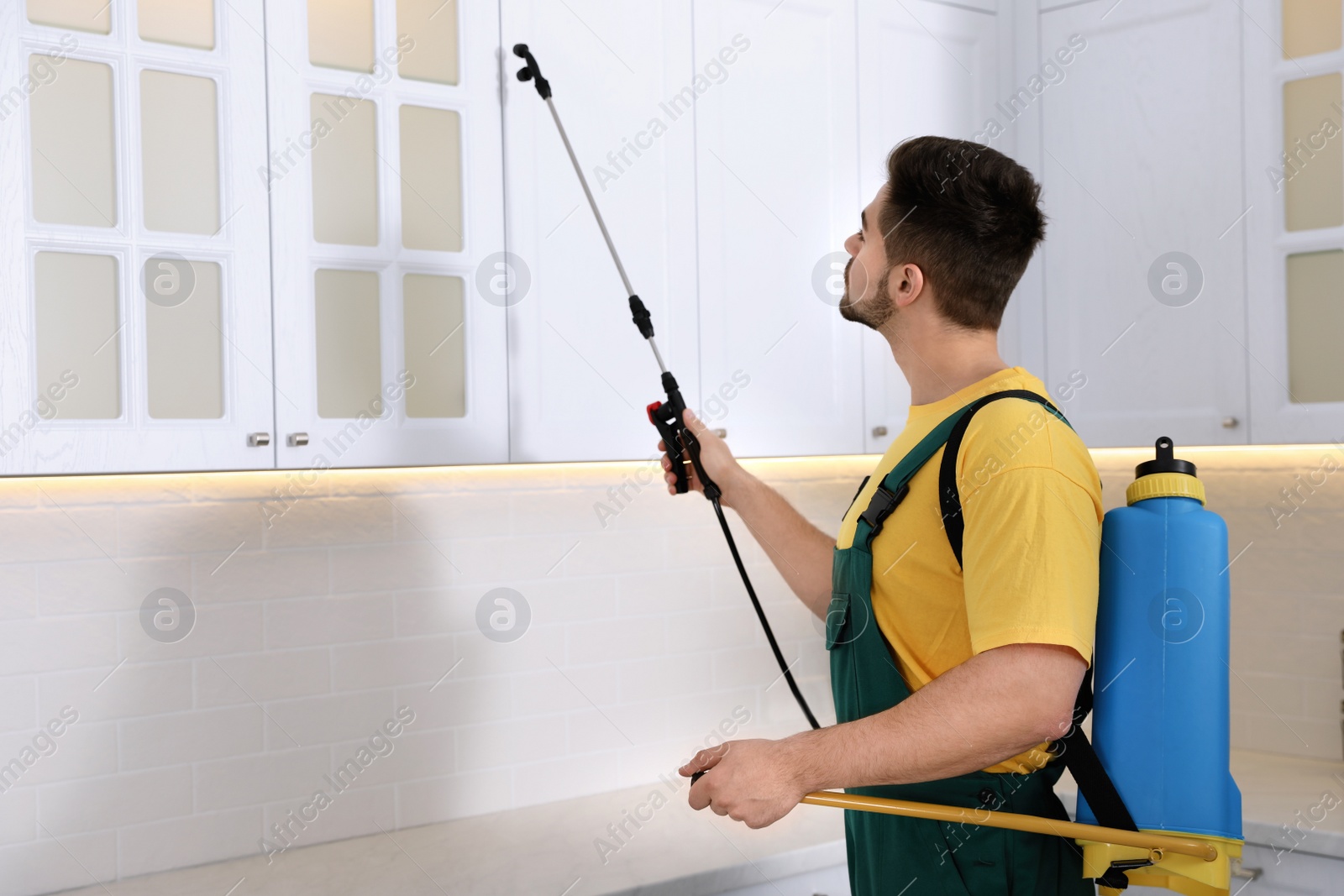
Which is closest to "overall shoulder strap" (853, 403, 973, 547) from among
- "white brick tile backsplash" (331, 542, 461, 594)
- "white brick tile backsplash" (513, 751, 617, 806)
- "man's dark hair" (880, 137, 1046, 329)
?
"man's dark hair" (880, 137, 1046, 329)

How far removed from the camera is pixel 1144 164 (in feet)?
6.95

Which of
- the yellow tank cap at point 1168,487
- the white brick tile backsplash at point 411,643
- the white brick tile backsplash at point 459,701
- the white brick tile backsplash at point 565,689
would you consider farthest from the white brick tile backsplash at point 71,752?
the yellow tank cap at point 1168,487

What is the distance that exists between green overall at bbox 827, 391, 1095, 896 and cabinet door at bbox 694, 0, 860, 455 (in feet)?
2.64

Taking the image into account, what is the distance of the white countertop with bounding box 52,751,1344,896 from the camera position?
1600mm

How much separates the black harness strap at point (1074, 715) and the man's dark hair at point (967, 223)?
172 mm

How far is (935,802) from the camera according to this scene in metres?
1.13

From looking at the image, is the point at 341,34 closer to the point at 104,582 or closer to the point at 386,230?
the point at 386,230

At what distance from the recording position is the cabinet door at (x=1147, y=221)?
2.02 meters

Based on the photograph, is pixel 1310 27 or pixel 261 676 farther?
pixel 1310 27

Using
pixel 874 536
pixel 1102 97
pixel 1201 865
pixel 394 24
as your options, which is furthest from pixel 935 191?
pixel 1102 97

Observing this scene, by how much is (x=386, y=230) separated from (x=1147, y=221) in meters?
1.48

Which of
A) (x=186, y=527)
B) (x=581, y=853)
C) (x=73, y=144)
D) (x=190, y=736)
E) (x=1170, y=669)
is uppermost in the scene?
(x=73, y=144)

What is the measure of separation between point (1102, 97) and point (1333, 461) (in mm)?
872

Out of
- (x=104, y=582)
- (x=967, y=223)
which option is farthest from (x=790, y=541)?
(x=104, y=582)
